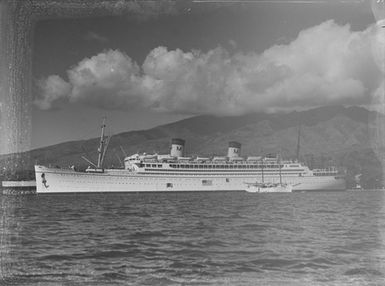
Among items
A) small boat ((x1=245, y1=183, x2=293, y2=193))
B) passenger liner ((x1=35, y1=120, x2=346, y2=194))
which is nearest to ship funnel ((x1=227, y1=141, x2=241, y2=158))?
passenger liner ((x1=35, y1=120, x2=346, y2=194))

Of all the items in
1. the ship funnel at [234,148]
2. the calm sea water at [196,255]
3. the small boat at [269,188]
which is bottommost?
the small boat at [269,188]

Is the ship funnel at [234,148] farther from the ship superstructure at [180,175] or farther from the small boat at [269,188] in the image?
the small boat at [269,188]

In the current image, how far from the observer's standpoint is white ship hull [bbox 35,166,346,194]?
24.2m

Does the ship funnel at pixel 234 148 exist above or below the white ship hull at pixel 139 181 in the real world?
above

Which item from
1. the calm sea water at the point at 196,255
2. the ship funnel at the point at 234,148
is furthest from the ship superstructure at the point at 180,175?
the calm sea water at the point at 196,255

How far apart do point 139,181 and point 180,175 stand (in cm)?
275

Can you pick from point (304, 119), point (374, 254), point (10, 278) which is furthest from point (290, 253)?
point (304, 119)

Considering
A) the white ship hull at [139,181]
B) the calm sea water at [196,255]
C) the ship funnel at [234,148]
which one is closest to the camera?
the calm sea water at [196,255]

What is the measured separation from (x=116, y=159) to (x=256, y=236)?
21700 millimetres

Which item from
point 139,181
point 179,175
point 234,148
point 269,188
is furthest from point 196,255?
point 179,175

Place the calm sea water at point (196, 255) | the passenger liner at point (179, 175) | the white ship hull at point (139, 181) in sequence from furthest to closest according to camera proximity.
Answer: the passenger liner at point (179, 175)
the white ship hull at point (139, 181)
the calm sea water at point (196, 255)

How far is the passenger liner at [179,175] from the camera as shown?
24641 millimetres

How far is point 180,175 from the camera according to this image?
27.2m

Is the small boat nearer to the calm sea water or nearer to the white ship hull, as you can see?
the white ship hull
